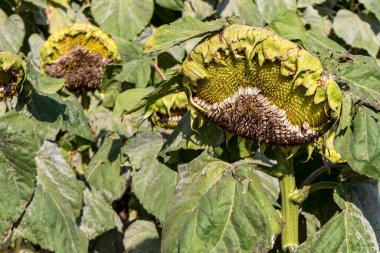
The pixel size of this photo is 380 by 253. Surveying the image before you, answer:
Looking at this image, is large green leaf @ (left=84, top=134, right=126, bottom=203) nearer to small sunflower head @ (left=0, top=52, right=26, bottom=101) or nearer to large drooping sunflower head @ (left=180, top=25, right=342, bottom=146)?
small sunflower head @ (left=0, top=52, right=26, bottom=101)

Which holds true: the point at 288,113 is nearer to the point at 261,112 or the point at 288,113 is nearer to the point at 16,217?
the point at 261,112

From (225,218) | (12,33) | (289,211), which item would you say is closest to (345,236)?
(289,211)

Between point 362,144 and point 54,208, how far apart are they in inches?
37.0

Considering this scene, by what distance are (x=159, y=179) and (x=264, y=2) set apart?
0.87 meters

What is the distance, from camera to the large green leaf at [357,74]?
4.56ft

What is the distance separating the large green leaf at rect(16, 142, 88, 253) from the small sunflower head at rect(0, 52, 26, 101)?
334 mm

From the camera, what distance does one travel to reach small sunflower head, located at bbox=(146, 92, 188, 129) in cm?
186

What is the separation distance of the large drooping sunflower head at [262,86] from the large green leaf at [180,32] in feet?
0.10

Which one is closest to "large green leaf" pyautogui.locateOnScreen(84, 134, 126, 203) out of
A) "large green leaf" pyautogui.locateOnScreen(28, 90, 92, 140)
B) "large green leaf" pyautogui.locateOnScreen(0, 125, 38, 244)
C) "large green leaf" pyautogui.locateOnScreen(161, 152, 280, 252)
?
"large green leaf" pyautogui.locateOnScreen(28, 90, 92, 140)

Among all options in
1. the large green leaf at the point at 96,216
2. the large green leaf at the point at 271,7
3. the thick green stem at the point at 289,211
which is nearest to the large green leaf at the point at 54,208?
the large green leaf at the point at 96,216

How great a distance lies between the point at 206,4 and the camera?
2.86 m

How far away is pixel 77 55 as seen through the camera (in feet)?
7.50

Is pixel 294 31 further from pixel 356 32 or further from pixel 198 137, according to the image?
pixel 356 32

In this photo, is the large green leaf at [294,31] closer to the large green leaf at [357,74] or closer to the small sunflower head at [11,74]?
the large green leaf at [357,74]
